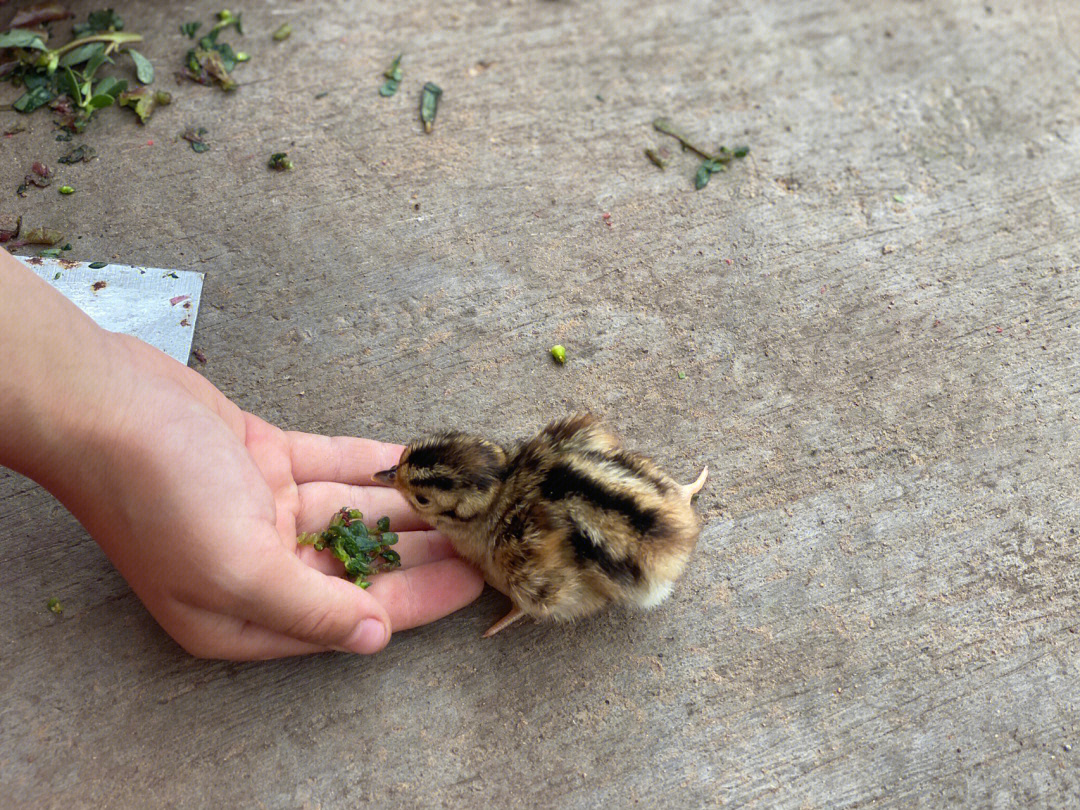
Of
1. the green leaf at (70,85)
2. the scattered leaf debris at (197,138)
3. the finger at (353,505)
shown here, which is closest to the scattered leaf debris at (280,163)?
the scattered leaf debris at (197,138)

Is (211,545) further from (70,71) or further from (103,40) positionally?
(103,40)

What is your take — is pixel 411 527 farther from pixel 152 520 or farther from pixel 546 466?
pixel 152 520

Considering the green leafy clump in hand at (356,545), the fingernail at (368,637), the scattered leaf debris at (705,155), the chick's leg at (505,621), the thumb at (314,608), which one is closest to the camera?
the thumb at (314,608)

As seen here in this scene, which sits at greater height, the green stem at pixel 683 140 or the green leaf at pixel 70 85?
the green leaf at pixel 70 85

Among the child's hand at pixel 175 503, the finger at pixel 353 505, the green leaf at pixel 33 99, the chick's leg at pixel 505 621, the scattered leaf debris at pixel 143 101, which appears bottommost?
the chick's leg at pixel 505 621

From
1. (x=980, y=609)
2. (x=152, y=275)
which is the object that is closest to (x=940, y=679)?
(x=980, y=609)

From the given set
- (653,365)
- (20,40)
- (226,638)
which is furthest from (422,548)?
(20,40)

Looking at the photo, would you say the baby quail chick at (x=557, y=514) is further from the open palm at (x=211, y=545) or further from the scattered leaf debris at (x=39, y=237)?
the scattered leaf debris at (x=39, y=237)
